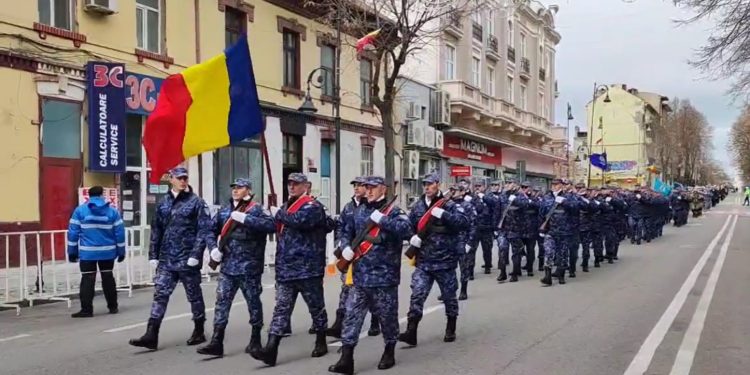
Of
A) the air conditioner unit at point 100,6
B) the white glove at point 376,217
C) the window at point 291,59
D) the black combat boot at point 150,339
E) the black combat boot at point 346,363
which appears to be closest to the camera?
the black combat boot at point 346,363

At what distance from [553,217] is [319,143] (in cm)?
1344

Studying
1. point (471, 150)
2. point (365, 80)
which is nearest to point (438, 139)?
point (471, 150)

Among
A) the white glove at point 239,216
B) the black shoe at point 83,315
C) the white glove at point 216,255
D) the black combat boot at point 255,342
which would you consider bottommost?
the black shoe at point 83,315

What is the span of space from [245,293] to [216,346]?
1.98 feet

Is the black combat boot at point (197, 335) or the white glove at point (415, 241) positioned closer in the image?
the white glove at point (415, 241)

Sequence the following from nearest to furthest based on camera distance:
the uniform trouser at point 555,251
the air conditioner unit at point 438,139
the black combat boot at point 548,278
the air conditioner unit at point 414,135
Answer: the black combat boot at point 548,278 < the uniform trouser at point 555,251 < the air conditioner unit at point 414,135 < the air conditioner unit at point 438,139

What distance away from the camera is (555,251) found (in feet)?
45.3

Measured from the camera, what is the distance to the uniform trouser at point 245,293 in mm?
7789

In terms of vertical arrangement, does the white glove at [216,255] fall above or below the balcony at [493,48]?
below

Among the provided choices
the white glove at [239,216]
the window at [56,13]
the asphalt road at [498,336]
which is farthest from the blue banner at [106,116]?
the white glove at [239,216]

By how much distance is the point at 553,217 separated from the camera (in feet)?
45.1

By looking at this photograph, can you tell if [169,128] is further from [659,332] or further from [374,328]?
[659,332]

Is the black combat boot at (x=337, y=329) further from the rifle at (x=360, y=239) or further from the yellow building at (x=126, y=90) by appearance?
the yellow building at (x=126, y=90)

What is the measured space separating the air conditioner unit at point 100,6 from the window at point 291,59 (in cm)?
776
